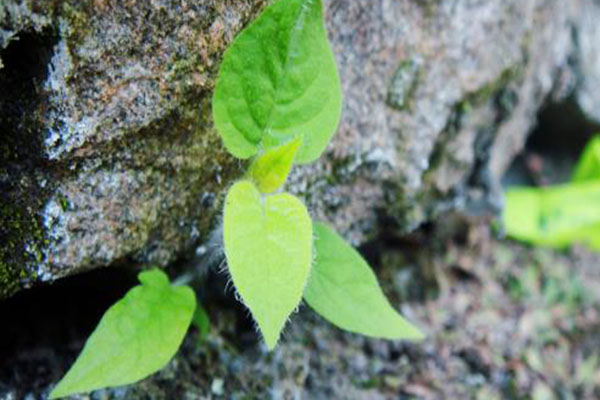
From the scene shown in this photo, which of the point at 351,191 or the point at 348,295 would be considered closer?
the point at 348,295

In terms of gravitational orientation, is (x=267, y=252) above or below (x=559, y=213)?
above

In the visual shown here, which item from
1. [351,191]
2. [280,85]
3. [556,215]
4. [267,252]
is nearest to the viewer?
[267,252]

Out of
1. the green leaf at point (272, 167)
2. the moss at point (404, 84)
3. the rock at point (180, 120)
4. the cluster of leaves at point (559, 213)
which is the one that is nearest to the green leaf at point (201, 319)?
the rock at point (180, 120)

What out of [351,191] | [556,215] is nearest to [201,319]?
[351,191]

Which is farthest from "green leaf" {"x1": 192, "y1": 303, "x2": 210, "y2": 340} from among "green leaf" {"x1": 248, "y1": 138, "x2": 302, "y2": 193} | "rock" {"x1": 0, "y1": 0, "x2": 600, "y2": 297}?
"green leaf" {"x1": 248, "y1": 138, "x2": 302, "y2": 193}

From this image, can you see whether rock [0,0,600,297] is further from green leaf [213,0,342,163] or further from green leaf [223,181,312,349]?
green leaf [223,181,312,349]

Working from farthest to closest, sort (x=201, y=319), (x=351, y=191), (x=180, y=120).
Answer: (x=351, y=191) < (x=201, y=319) < (x=180, y=120)

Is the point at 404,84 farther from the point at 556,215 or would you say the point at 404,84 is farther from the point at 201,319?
the point at 556,215
